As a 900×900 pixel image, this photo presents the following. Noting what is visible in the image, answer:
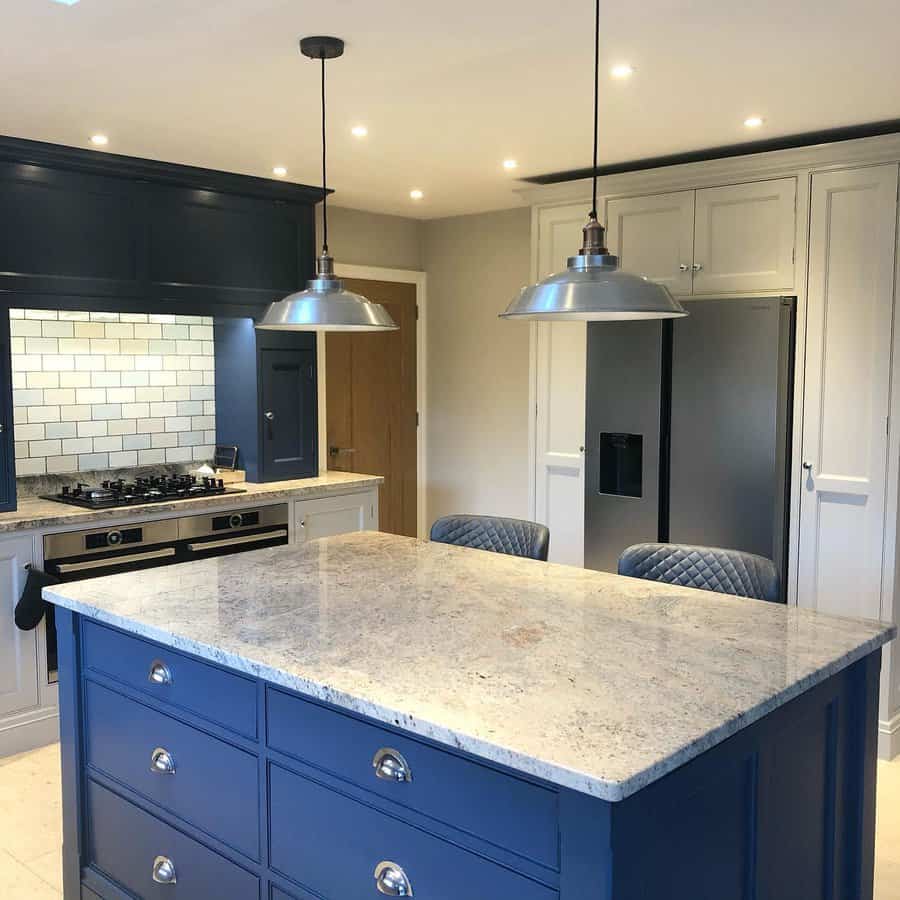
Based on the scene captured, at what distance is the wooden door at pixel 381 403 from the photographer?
5.63 meters

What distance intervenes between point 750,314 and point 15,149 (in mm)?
3060

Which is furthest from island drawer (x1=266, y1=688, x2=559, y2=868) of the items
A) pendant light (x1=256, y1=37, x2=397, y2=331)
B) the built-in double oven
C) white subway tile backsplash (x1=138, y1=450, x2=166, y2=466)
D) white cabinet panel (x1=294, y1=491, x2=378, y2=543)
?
white subway tile backsplash (x1=138, y1=450, x2=166, y2=466)

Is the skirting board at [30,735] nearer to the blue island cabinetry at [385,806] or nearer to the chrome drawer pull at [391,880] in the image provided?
the blue island cabinetry at [385,806]

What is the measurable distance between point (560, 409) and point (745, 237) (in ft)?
4.17

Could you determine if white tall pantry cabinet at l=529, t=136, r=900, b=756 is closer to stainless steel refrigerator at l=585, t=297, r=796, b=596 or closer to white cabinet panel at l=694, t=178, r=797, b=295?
white cabinet panel at l=694, t=178, r=797, b=295

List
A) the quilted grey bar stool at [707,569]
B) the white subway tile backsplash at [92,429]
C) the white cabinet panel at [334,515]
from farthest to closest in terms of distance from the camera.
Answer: the white cabinet panel at [334,515] → the white subway tile backsplash at [92,429] → the quilted grey bar stool at [707,569]

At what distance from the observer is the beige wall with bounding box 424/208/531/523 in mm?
5594

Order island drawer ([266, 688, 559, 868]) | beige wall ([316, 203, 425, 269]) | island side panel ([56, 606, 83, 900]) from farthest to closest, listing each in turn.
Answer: beige wall ([316, 203, 425, 269]) → island side panel ([56, 606, 83, 900]) → island drawer ([266, 688, 559, 868])

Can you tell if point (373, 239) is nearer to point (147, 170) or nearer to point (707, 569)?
point (147, 170)

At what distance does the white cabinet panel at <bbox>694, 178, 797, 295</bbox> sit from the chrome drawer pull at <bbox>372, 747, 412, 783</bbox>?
2.88 meters

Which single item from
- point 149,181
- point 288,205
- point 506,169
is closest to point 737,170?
point 506,169

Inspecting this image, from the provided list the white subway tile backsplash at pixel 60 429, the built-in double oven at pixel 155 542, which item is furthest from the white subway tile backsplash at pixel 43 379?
the built-in double oven at pixel 155 542

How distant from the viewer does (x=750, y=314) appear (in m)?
3.90

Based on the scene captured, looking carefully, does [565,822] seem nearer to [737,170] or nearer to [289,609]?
[289,609]
